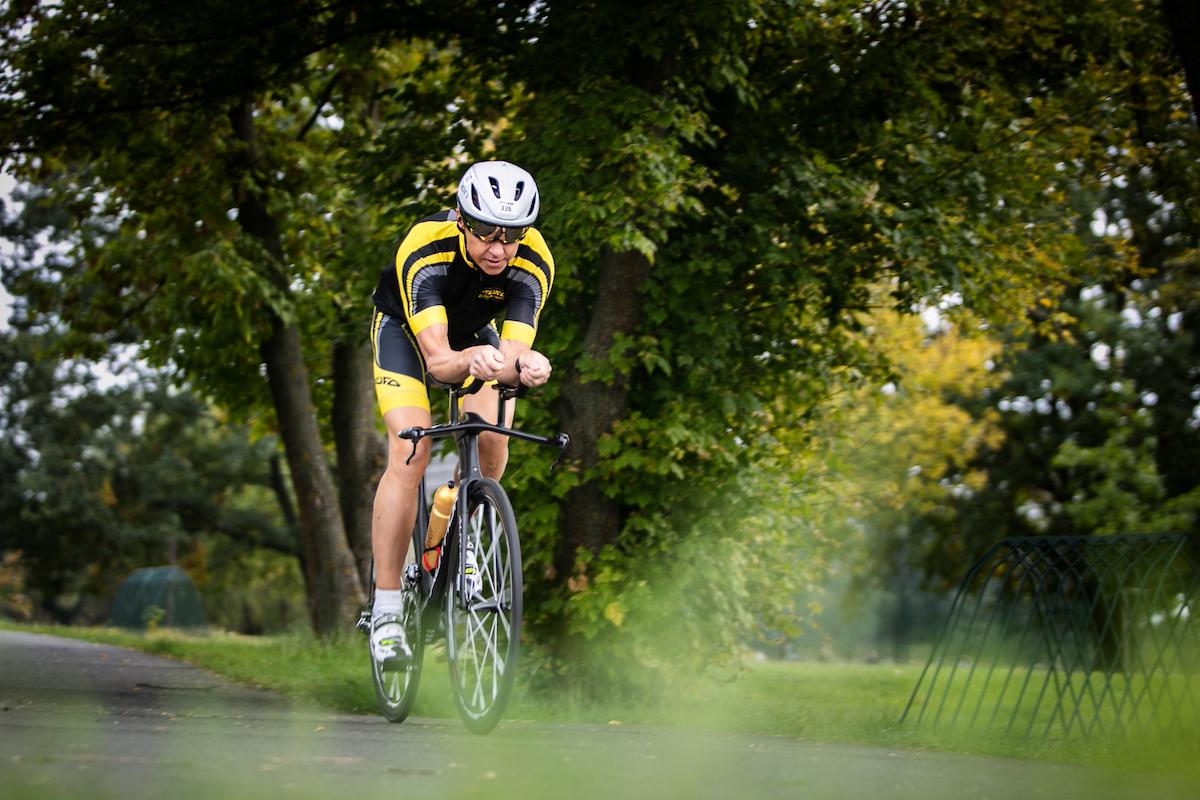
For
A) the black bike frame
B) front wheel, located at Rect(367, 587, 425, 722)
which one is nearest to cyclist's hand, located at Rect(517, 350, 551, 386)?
the black bike frame

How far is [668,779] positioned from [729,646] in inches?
252

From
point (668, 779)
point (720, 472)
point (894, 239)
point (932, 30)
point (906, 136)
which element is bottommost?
point (668, 779)

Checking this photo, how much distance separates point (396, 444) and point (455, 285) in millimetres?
777

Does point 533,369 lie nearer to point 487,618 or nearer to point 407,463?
point 407,463

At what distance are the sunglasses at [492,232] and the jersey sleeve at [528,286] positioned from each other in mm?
236

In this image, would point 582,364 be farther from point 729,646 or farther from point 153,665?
point 153,665

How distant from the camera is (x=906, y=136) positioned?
1176 centimetres

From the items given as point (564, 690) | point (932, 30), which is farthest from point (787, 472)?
point (932, 30)

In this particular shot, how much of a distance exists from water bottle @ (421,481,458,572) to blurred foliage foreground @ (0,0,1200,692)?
3189mm

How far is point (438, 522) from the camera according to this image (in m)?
6.75

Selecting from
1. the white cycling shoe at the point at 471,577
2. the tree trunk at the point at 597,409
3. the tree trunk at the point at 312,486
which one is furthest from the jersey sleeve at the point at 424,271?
the tree trunk at the point at 312,486

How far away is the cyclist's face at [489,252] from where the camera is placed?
630 centimetres

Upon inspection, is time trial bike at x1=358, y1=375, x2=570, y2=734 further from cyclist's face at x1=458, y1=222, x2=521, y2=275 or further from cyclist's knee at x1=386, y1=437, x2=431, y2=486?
cyclist's face at x1=458, y1=222, x2=521, y2=275

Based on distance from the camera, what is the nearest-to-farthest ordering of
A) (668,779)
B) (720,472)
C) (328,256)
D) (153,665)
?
1. (668,779)
2. (720,472)
3. (153,665)
4. (328,256)
